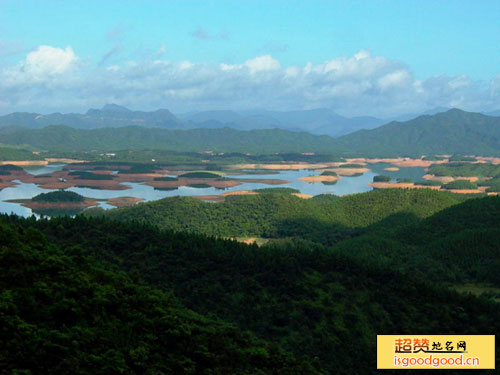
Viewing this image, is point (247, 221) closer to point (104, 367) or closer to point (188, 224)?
point (188, 224)

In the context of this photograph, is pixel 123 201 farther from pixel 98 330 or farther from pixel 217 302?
pixel 98 330

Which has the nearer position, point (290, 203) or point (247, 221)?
point (247, 221)

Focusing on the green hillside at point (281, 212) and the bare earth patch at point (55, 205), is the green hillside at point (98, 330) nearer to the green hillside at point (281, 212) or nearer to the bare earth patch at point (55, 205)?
the green hillside at point (281, 212)

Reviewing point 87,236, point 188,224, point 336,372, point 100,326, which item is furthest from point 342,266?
point 188,224

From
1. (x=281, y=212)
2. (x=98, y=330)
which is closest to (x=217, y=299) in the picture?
(x=98, y=330)

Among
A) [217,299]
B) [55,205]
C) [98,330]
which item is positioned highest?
[98,330]

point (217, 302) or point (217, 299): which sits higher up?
point (217, 299)

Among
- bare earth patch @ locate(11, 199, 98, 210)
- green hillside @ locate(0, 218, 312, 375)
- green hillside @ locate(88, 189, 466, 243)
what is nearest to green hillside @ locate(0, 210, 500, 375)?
green hillside @ locate(0, 218, 312, 375)

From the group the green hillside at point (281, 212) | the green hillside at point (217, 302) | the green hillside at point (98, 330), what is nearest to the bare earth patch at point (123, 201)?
the green hillside at point (281, 212)

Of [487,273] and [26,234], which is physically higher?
[26,234]
